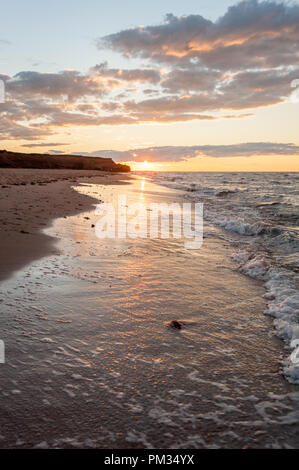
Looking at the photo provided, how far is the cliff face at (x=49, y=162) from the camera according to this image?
83.6 meters

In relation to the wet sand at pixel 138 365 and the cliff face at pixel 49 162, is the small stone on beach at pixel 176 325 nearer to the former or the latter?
the wet sand at pixel 138 365

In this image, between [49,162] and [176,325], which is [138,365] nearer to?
[176,325]

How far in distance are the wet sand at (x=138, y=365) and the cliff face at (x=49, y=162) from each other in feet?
263

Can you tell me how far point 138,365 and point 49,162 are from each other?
107228mm

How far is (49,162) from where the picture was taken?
101750 mm

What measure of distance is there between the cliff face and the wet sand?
8019cm

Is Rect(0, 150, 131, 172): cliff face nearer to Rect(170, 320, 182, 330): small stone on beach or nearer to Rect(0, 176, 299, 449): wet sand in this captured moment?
Rect(0, 176, 299, 449): wet sand

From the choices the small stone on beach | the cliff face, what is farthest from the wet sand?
the cliff face

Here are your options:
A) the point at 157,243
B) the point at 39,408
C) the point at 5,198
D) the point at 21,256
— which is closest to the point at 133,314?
the point at 39,408

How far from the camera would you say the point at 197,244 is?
8969 millimetres

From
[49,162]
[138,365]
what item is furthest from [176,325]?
[49,162]

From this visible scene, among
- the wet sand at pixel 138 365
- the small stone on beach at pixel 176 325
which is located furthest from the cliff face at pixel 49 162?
the small stone on beach at pixel 176 325

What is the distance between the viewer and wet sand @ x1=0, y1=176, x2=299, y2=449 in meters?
2.29
